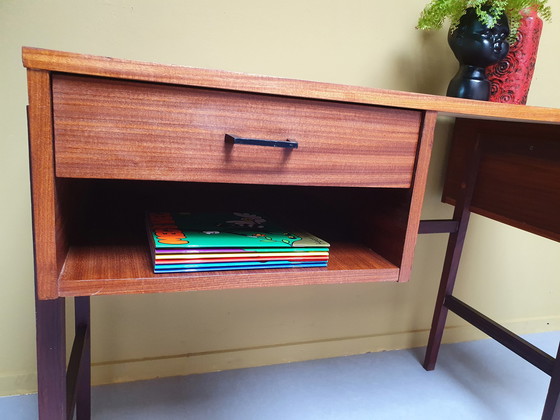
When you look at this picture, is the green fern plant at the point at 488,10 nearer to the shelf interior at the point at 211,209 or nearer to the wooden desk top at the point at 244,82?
the wooden desk top at the point at 244,82

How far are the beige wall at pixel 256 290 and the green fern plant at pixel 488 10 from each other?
197 mm

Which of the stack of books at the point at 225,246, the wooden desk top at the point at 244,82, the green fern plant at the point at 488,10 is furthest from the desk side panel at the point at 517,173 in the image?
the stack of books at the point at 225,246

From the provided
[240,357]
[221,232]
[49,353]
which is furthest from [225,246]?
[240,357]

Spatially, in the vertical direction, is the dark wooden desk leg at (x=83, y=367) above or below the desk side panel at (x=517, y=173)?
below

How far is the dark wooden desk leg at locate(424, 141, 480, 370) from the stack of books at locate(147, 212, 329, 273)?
0.68 m

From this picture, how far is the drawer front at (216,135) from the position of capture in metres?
0.50

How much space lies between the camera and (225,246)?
625 millimetres

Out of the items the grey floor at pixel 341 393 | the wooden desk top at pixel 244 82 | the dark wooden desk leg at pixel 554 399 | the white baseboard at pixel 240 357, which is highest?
the wooden desk top at pixel 244 82

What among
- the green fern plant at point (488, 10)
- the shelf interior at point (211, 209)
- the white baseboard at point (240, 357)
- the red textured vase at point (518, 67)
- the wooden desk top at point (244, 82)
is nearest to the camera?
the wooden desk top at point (244, 82)

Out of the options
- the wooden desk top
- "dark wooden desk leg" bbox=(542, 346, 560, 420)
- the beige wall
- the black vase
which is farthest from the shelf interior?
"dark wooden desk leg" bbox=(542, 346, 560, 420)

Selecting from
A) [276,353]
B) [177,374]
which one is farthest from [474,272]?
[177,374]

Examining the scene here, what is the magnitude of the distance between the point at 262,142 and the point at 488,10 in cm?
67

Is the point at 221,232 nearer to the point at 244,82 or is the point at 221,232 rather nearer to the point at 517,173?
the point at 244,82

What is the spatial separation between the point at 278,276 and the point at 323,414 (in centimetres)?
63
